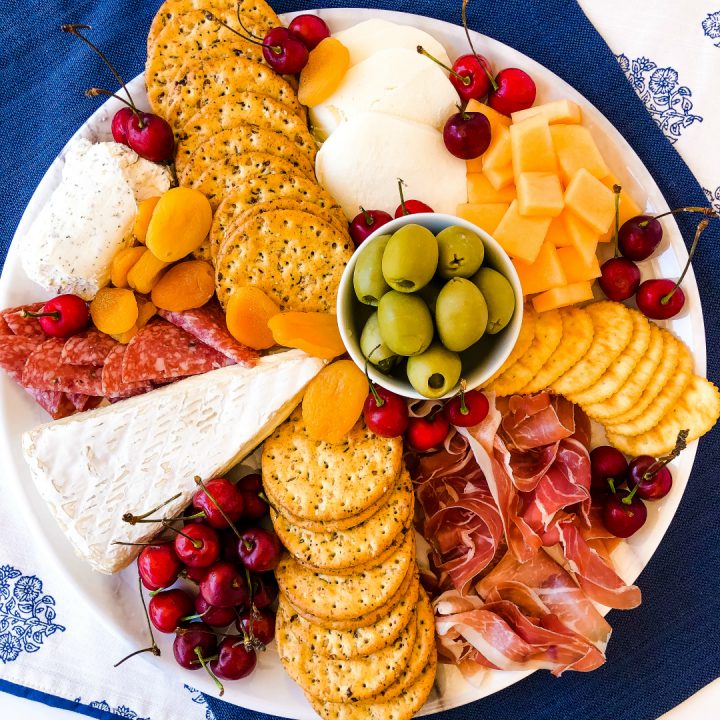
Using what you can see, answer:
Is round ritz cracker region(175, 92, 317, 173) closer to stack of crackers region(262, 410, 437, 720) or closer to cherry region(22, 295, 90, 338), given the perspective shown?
cherry region(22, 295, 90, 338)

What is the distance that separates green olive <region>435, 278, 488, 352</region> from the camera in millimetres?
1250

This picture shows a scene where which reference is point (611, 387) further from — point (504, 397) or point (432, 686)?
point (432, 686)

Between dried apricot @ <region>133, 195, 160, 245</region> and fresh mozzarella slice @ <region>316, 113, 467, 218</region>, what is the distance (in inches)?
15.2

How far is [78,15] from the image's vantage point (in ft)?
5.98

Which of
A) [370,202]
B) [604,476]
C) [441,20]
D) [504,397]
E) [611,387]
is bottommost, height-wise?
[604,476]

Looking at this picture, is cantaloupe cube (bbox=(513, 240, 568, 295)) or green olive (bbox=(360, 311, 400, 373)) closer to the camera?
green olive (bbox=(360, 311, 400, 373))

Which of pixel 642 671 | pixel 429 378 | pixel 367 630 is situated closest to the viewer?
pixel 429 378

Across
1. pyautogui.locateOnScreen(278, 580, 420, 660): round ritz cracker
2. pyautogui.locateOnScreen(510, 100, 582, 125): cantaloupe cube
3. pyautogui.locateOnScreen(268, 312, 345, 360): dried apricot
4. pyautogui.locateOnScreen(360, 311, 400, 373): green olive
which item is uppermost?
pyautogui.locateOnScreen(510, 100, 582, 125): cantaloupe cube

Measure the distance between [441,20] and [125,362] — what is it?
3.67ft

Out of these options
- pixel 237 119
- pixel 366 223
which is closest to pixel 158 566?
pixel 366 223

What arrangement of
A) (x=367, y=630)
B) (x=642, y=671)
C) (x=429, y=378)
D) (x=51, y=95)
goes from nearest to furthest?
(x=429, y=378)
(x=367, y=630)
(x=642, y=671)
(x=51, y=95)

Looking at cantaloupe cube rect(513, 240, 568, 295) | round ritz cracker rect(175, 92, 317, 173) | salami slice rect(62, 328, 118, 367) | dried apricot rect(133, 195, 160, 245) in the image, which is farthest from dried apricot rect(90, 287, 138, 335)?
cantaloupe cube rect(513, 240, 568, 295)

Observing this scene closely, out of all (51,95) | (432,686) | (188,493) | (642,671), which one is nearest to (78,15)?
(51,95)

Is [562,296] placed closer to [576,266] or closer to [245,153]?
[576,266]
